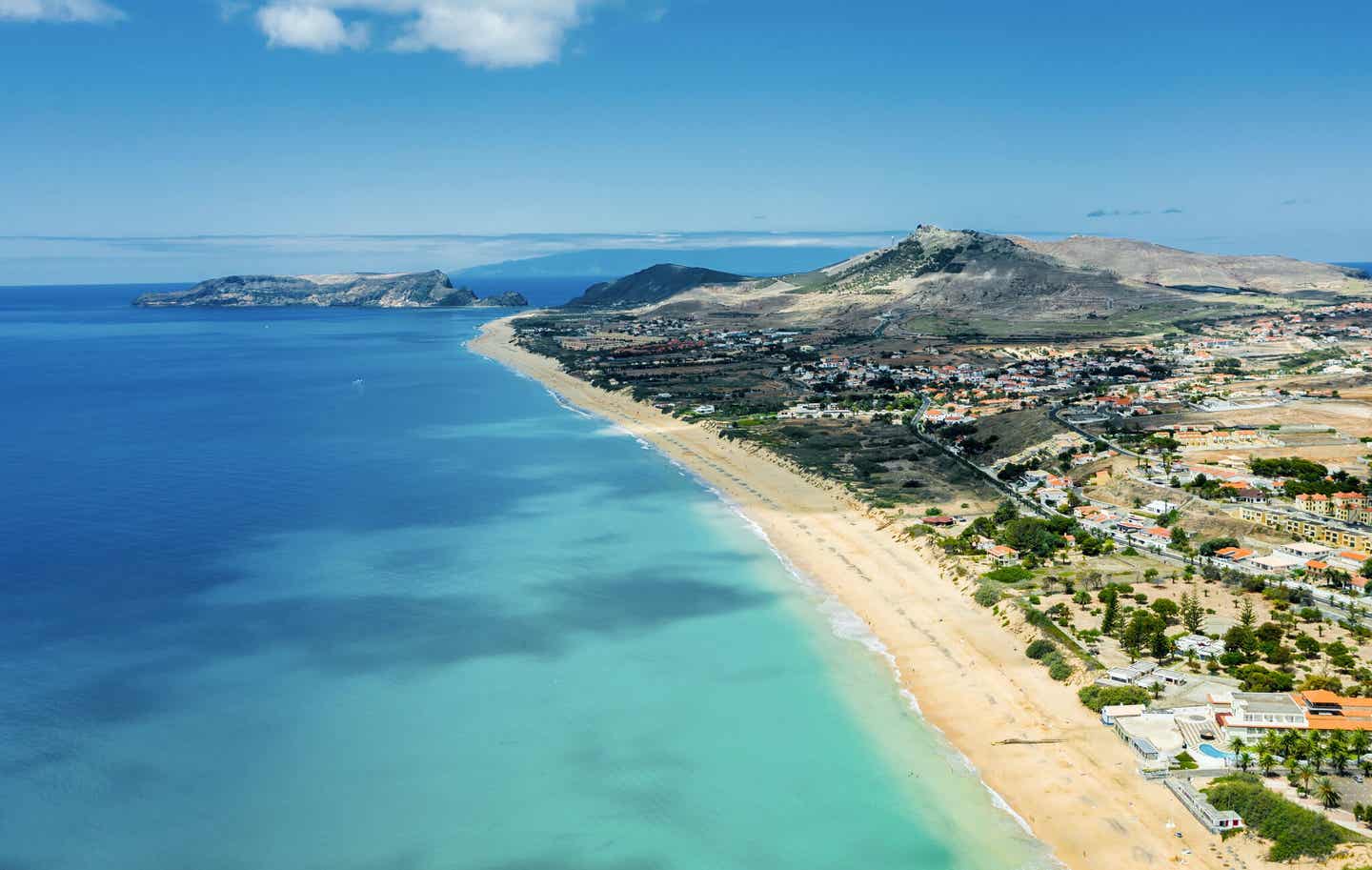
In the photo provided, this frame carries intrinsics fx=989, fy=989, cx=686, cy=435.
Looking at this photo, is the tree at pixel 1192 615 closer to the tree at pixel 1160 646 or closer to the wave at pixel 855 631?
the tree at pixel 1160 646

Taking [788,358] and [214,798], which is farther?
[788,358]

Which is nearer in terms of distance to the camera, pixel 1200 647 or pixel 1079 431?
pixel 1200 647

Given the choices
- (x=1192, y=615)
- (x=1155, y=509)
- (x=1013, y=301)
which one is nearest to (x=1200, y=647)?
(x=1192, y=615)

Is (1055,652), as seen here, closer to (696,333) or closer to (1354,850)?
(1354,850)

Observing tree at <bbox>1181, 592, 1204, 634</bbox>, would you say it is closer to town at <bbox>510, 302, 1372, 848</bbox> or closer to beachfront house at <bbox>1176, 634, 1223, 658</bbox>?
town at <bbox>510, 302, 1372, 848</bbox>

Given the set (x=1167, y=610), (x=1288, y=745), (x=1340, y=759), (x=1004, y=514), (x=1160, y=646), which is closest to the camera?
(x=1340, y=759)

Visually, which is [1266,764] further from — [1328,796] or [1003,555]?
[1003,555]

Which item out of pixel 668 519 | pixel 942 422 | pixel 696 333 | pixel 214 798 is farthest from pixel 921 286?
pixel 214 798

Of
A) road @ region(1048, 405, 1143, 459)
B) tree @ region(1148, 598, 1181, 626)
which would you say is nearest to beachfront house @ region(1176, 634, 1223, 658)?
tree @ region(1148, 598, 1181, 626)
